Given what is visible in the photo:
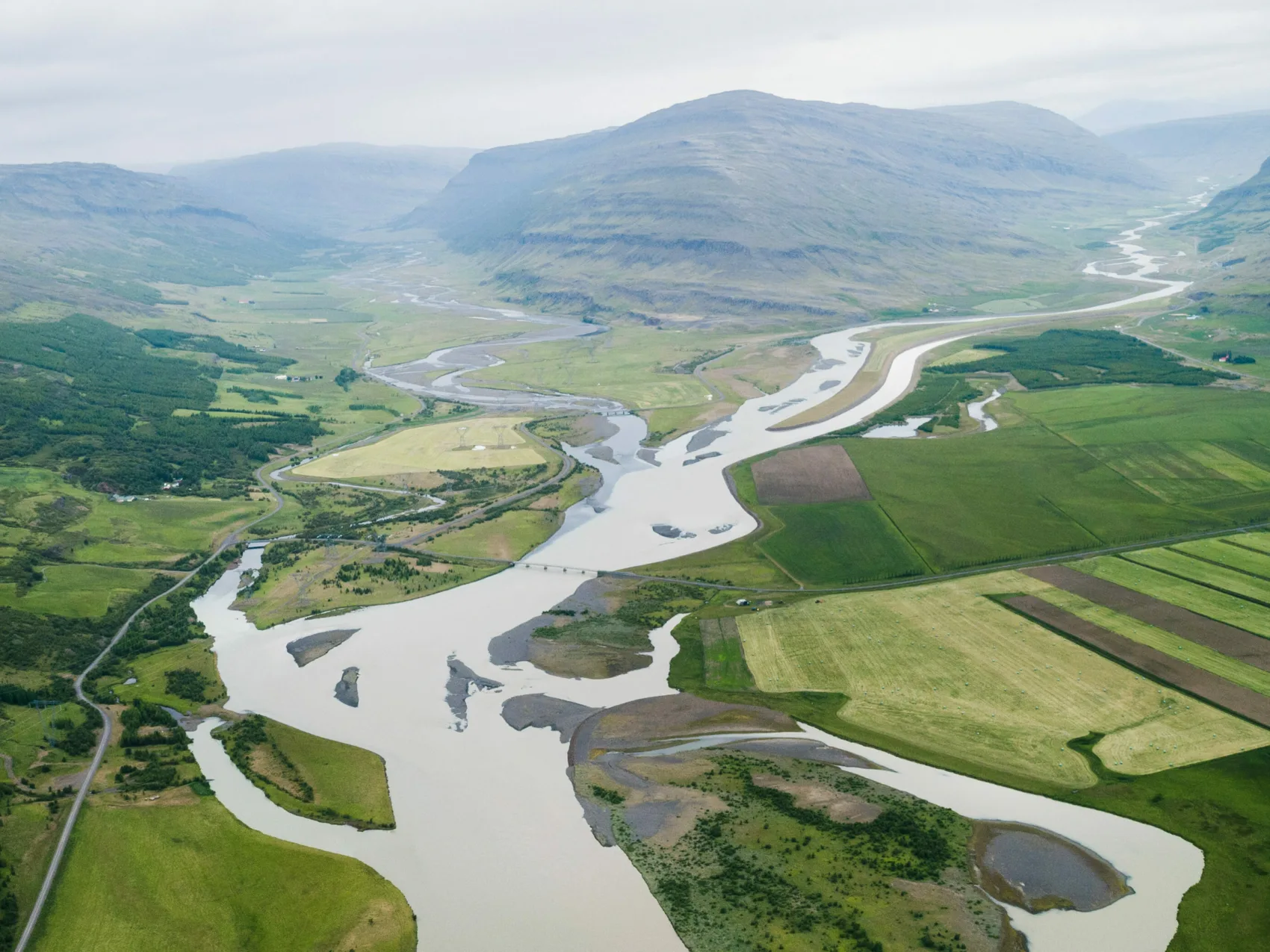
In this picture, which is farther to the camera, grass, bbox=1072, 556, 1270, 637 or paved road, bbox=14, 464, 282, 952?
grass, bbox=1072, 556, 1270, 637

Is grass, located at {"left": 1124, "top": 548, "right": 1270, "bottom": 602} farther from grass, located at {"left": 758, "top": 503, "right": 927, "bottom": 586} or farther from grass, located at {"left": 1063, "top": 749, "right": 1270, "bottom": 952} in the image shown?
grass, located at {"left": 1063, "top": 749, "right": 1270, "bottom": 952}

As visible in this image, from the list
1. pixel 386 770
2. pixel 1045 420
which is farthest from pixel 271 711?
pixel 1045 420

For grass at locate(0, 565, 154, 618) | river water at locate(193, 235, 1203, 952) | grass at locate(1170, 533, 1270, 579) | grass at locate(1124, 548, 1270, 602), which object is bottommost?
river water at locate(193, 235, 1203, 952)

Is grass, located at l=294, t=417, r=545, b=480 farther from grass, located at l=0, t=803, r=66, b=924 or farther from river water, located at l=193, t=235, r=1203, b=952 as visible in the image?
grass, located at l=0, t=803, r=66, b=924

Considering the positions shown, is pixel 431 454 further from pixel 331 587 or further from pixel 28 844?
pixel 28 844

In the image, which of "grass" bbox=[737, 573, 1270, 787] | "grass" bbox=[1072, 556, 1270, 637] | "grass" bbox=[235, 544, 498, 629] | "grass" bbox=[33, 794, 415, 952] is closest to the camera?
"grass" bbox=[33, 794, 415, 952]

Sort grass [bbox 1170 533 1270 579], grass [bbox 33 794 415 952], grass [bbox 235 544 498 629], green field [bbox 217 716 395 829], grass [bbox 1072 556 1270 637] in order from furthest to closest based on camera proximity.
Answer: grass [bbox 235 544 498 629]
grass [bbox 1170 533 1270 579]
grass [bbox 1072 556 1270 637]
green field [bbox 217 716 395 829]
grass [bbox 33 794 415 952]

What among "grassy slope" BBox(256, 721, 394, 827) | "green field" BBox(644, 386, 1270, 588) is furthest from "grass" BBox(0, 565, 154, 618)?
"green field" BBox(644, 386, 1270, 588)

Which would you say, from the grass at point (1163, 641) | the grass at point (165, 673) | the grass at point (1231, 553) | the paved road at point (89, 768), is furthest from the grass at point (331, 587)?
the grass at point (1231, 553)

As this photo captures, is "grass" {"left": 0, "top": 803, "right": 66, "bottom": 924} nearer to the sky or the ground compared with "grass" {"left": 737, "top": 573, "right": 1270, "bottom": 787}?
nearer to the sky
